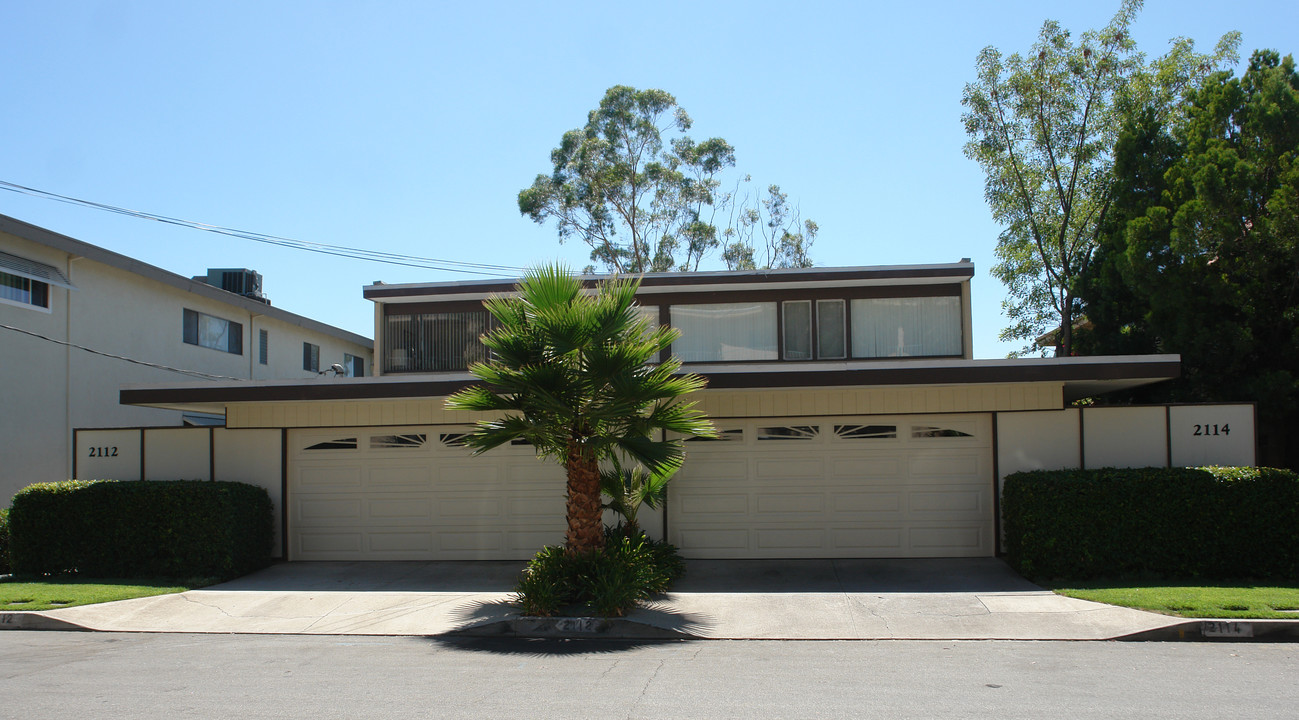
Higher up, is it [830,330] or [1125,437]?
[830,330]

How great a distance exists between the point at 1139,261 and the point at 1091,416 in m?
7.95

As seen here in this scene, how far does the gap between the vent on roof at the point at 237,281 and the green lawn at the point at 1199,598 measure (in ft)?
67.2

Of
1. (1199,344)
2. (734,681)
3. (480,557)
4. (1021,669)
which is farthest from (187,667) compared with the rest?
(1199,344)

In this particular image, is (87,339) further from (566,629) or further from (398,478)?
(566,629)

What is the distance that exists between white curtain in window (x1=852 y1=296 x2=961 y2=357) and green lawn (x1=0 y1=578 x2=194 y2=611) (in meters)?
11.0

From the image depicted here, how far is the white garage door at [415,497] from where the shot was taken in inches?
564

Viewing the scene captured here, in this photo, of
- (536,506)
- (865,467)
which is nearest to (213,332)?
(536,506)

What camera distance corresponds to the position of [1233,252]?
18562mm

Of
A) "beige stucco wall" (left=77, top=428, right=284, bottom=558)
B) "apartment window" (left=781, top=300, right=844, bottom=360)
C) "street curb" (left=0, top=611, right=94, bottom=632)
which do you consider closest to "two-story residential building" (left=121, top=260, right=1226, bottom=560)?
"beige stucco wall" (left=77, top=428, right=284, bottom=558)

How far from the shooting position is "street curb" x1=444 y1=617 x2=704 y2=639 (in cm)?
982

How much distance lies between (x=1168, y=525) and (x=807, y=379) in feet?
15.6

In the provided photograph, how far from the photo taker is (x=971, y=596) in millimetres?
11188

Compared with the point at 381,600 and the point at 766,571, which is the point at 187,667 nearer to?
the point at 381,600

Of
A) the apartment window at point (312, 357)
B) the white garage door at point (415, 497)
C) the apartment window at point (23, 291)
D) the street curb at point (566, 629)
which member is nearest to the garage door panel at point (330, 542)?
the white garage door at point (415, 497)
